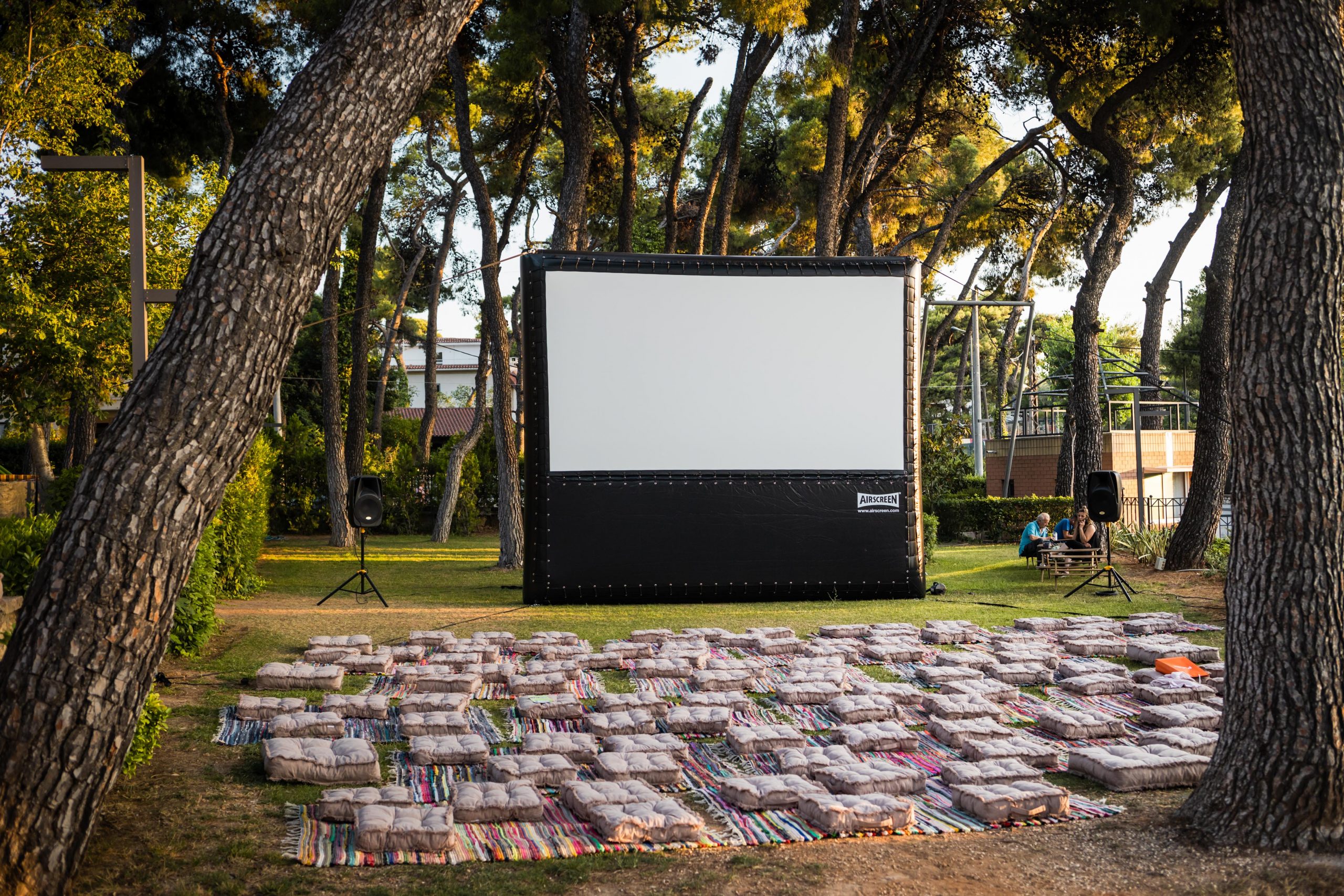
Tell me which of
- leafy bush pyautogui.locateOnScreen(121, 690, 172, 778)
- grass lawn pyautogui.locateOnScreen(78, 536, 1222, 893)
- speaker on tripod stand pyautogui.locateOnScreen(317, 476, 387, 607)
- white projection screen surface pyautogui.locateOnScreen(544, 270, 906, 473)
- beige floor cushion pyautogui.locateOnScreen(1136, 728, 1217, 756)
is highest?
white projection screen surface pyautogui.locateOnScreen(544, 270, 906, 473)

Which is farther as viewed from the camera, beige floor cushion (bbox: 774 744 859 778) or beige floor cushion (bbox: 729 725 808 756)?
beige floor cushion (bbox: 729 725 808 756)

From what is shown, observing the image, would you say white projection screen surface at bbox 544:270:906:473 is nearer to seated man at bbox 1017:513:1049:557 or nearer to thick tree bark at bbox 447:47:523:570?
seated man at bbox 1017:513:1049:557

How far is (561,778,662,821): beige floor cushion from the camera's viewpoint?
3383 millimetres

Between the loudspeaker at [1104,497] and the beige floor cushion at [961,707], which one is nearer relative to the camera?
the beige floor cushion at [961,707]

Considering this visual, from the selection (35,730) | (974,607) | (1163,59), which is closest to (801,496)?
(974,607)

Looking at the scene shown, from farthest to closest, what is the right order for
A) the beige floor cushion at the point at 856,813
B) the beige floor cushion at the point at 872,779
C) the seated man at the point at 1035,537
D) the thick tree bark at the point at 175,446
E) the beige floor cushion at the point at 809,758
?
the seated man at the point at 1035,537, the beige floor cushion at the point at 809,758, the beige floor cushion at the point at 872,779, the beige floor cushion at the point at 856,813, the thick tree bark at the point at 175,446

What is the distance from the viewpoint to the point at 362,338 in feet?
50.8

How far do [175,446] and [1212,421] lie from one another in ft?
35.1

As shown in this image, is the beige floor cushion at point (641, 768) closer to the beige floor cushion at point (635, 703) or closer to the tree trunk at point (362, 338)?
the beige floor cushion at point (635, 703)

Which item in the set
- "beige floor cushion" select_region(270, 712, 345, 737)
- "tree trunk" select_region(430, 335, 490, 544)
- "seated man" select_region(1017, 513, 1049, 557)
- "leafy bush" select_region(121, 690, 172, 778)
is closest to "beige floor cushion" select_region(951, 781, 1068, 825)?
"beige floor cushion" select_region(270, 712, 345, 737)

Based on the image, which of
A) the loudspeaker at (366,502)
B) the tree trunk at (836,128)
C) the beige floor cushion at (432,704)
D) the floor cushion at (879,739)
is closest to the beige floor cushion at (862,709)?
the floor cushion at (879,739)

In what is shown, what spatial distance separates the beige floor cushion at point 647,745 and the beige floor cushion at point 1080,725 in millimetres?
1590

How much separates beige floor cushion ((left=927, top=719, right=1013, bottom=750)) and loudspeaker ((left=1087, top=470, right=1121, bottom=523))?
18.6 ft

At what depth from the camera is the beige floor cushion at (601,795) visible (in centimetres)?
338
